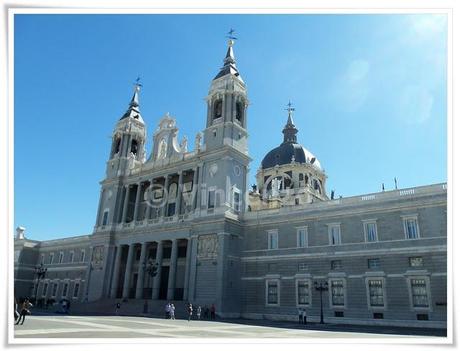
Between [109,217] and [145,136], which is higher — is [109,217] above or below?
below

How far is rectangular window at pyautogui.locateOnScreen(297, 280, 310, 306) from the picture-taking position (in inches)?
1359

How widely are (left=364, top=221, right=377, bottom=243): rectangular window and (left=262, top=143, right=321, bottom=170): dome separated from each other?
43.4 m

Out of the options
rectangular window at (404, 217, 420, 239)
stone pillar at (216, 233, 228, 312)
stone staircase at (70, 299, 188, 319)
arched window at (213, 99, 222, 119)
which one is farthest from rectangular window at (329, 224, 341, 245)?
arched window at (213, 99, 222, 119)

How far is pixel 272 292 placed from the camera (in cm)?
3697

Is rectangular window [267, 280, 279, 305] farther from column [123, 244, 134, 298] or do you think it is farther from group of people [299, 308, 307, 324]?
column [123, 244, 134, 298]

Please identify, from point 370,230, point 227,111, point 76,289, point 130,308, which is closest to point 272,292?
point 370,230

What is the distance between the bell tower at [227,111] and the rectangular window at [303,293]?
1679 centimetres

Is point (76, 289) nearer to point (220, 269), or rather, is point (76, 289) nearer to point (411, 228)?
point (220, 269)

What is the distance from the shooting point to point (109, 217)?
2085 inches

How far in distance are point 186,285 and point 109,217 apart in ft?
61.1

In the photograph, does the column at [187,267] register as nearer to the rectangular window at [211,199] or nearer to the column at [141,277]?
the rectangular window at [211,199]

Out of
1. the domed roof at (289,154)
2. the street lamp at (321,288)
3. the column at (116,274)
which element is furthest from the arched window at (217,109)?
the domed roof at (289,154)
